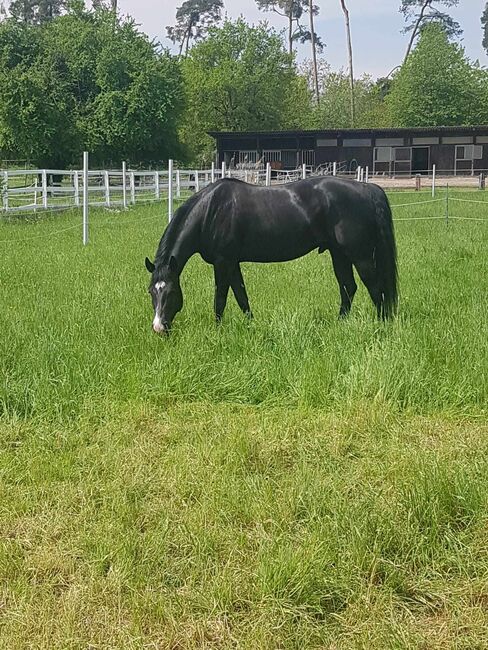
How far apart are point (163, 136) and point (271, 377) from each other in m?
30.9

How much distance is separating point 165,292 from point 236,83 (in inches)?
1676

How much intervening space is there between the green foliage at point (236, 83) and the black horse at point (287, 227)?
131 feet

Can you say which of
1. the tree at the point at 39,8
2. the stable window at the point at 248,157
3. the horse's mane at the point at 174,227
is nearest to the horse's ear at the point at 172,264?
the horse's mane at the point at 174,227

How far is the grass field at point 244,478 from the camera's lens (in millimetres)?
2191

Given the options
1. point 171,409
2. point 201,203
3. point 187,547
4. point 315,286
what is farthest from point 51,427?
point 315,286

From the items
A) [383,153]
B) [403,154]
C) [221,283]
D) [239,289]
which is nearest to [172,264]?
[221,283]

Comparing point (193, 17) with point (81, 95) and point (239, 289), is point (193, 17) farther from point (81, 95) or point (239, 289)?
point (239, 289)

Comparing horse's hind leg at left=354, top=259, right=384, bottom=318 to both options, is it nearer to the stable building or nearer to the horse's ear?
the horse's ear

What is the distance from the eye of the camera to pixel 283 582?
228cm

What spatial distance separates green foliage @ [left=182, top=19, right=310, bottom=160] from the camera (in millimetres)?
45094

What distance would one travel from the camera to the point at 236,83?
4481cm

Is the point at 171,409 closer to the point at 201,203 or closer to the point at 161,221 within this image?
the point at 201,203

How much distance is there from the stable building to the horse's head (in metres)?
33.3

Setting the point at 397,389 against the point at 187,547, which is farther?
the point at 397,389
